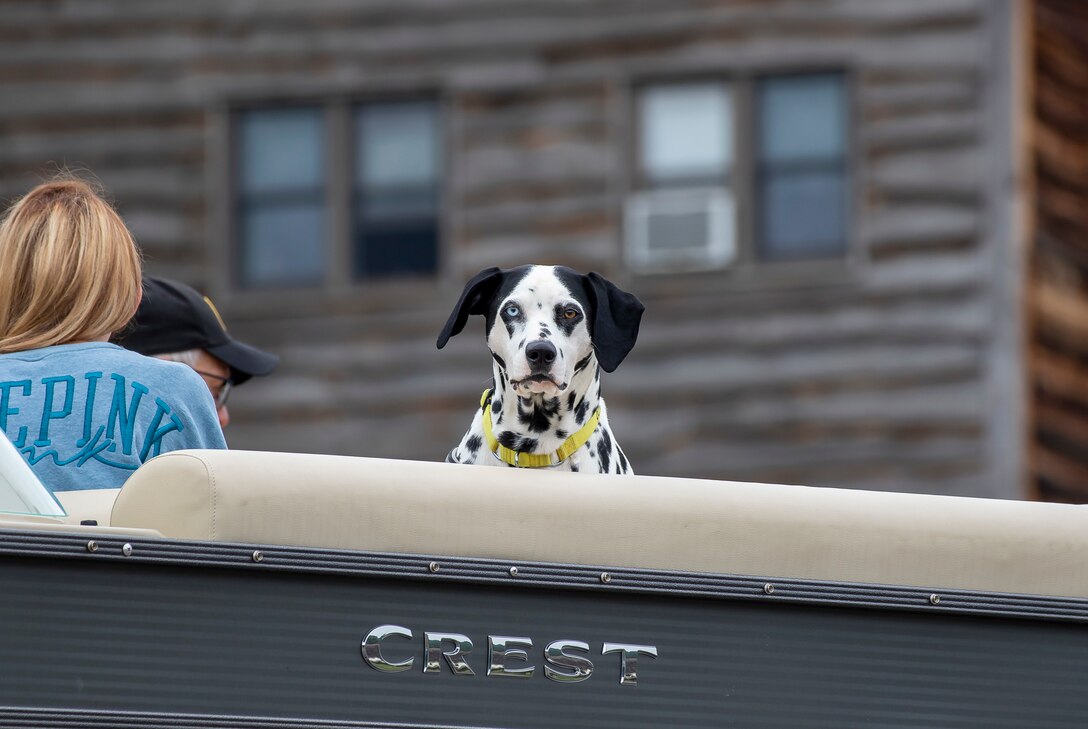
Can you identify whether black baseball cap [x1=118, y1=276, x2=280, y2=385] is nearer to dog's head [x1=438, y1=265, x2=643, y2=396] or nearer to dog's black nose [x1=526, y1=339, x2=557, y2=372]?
dog's head [x1=438, y1=265, x2=643, y2=396]

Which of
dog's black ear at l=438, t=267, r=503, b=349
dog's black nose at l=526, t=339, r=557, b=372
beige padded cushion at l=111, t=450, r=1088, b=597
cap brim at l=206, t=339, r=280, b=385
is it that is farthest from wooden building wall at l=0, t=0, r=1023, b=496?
beige padded cushion at l=111, t=450, r=1088, b=597

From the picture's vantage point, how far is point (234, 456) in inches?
118

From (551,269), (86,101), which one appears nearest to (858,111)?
(86,101)

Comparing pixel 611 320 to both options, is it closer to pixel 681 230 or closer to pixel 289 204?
pixel 681 230

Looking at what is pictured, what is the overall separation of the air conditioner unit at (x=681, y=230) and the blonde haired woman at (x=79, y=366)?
29.0 ft

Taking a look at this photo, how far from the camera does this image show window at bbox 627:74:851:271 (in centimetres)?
1223

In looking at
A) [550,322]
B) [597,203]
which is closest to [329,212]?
[597,203]

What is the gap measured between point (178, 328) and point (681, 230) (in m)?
7.64

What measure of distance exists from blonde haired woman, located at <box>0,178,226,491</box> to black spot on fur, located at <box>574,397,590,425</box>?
49.0 inches

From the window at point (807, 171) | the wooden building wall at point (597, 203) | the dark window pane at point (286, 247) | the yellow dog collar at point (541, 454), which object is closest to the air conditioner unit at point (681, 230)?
the wooden building wall at point (597, 203)

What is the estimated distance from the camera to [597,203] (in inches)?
490

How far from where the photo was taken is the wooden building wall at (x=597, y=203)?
11.8 m

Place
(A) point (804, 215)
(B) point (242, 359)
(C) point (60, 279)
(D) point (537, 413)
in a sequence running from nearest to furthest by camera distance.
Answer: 1. (C) point (60, 279)
2. (D) point (537, 413)
3. (B) point (242, 359)
4. (A) point (804, 215)

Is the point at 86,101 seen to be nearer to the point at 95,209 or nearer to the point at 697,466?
the point at 697,466
